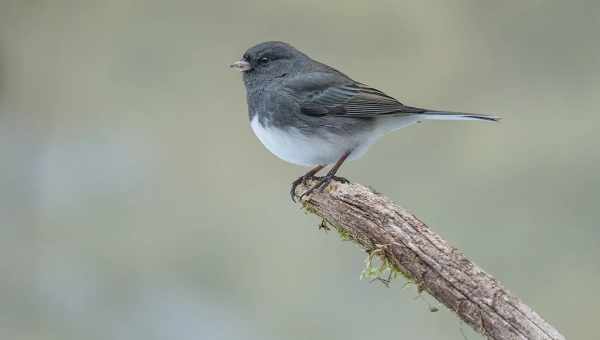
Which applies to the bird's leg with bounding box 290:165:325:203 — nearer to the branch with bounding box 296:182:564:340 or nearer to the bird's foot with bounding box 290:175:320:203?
the bird's foot with bounding box 290:175:320:203

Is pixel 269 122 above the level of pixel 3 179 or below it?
above

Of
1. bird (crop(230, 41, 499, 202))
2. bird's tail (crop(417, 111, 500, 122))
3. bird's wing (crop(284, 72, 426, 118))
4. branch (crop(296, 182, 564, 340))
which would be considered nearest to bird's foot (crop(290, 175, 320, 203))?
bird (crop(230, 41, 499, 202))

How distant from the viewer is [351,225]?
2.64m

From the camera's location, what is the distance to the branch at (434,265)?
2.21m

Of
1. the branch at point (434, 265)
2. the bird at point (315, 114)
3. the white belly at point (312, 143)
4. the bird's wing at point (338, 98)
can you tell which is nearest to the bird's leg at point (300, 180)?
the bird at point (315, 114)

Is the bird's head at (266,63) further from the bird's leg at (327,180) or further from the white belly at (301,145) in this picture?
the bird's leg at (327,180)

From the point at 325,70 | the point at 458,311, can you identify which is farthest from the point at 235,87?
the point at 458,311

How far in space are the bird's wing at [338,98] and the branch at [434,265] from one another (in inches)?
20.7

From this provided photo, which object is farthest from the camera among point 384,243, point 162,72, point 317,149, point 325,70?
point 162,72

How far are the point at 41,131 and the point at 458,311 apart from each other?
329 centimetres

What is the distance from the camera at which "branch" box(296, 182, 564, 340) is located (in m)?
2.21

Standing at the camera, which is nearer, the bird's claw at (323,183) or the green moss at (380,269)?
the green moss at (380,269)

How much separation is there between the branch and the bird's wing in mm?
526

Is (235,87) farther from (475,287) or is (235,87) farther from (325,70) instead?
(475,287)
